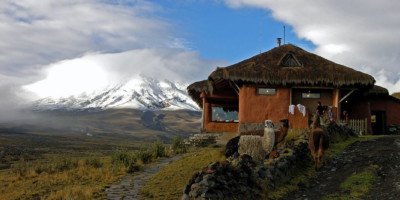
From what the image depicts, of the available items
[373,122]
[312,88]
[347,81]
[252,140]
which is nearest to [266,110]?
[312,88]

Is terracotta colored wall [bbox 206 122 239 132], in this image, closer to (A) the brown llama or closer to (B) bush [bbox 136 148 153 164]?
(B) bush [bbox 136 148 153 164]

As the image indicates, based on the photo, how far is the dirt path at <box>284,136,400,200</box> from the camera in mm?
10375

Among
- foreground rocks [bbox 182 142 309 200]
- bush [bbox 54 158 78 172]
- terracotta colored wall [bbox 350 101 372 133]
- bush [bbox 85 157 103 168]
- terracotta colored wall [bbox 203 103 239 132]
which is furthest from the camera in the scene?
terracotta colored wall [bbox 350 101 372 133]

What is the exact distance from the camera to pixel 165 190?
12.1 metres

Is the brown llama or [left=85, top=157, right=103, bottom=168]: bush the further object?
[left=85, top=157, right=103, bottom=168]: bush

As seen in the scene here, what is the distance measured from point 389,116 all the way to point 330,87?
9.50m

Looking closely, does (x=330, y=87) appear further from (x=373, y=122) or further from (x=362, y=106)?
(x=373, y=122)

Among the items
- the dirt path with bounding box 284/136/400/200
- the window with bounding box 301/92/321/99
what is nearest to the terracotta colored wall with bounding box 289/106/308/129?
Answer: the window with bounding box 301/92/321/99

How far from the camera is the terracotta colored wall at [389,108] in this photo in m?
30.2

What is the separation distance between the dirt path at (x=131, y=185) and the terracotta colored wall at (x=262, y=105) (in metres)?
7.60

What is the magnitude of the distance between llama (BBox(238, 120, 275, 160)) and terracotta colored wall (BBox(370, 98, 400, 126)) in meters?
19.0

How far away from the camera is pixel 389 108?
30.4m

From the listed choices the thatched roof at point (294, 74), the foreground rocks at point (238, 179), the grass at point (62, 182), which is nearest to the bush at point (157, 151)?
the grass at point (62, 182)

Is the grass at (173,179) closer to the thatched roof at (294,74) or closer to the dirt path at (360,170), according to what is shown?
the dirt path at (360,170)
